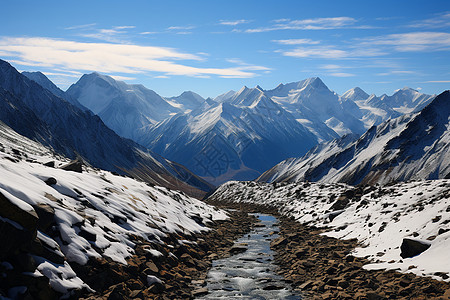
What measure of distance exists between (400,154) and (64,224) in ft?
528

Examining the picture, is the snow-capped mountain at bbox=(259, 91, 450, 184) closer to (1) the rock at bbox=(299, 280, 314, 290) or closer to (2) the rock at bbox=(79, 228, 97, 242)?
(1) the rock at bbox=(299, 280, 314, 290)

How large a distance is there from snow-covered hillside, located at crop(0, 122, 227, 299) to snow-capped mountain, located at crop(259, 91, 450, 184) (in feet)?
434

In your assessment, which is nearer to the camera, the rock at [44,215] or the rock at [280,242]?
the rock at [44,215]

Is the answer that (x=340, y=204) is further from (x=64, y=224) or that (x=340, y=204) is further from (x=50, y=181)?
(x=64, y=224)

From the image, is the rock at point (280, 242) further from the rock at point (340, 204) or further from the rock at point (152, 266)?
the rock at point (152, 266)

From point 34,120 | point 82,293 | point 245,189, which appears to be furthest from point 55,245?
point 34,120

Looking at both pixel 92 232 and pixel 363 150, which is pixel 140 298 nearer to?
pixel 92 232

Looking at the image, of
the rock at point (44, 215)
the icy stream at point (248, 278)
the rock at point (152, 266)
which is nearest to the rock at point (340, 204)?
the icy stream at point (248, 278)

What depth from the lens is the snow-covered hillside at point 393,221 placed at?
18.8 metres

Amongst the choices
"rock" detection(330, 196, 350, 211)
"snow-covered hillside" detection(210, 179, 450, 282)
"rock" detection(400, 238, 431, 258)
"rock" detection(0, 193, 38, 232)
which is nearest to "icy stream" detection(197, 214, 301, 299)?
"snow-covered hillside" detection(210, 179, 450, 282)

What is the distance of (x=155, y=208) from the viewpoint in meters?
30.6

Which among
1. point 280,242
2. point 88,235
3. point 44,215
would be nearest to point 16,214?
point 44,215

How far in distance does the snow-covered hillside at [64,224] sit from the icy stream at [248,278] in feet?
12.0

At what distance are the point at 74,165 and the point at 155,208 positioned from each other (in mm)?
7452
